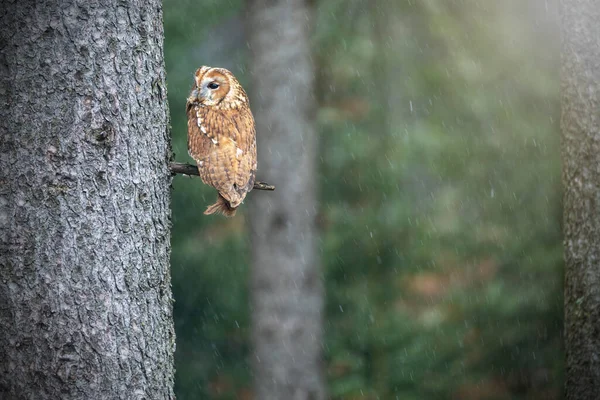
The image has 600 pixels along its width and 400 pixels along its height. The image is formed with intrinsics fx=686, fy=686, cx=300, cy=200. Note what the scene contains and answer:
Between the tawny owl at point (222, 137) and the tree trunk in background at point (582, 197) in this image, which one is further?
the tree trunk in background at point (582, 197)

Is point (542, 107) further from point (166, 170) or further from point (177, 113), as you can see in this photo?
point (166, 170)

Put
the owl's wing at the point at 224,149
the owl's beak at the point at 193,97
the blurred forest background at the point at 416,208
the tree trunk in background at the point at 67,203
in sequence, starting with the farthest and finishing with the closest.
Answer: the blurred forest background at the point at 416,208 < the owl's beak at the point at 193,97 < the owl's wing at the point at 224,149 < the tree trunk in background at the point at 67,203

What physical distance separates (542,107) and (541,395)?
308cm

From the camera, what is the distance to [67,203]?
2.65 meters

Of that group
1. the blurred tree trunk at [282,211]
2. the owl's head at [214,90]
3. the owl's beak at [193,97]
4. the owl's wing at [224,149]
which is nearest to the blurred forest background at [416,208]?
the blurred tree trunk at [282,211]

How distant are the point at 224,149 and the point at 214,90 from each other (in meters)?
0.47

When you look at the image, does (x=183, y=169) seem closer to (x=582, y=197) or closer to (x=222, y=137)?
(x=222, y=137)

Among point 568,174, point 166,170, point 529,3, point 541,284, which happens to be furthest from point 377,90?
point 166,170

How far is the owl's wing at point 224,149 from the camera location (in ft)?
11.1

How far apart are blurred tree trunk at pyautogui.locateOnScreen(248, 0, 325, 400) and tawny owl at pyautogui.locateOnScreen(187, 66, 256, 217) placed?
2.33m

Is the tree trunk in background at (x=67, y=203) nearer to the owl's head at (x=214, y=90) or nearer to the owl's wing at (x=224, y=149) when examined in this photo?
the owl's wing at (x=224, y=149)

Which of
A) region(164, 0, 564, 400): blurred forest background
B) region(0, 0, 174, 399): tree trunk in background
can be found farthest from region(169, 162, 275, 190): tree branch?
region(164, 0, 564, 400): blurred forest background

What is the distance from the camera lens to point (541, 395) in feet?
23.9

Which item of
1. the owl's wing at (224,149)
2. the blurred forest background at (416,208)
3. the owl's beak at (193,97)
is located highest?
the owl's beak at (193,97)
